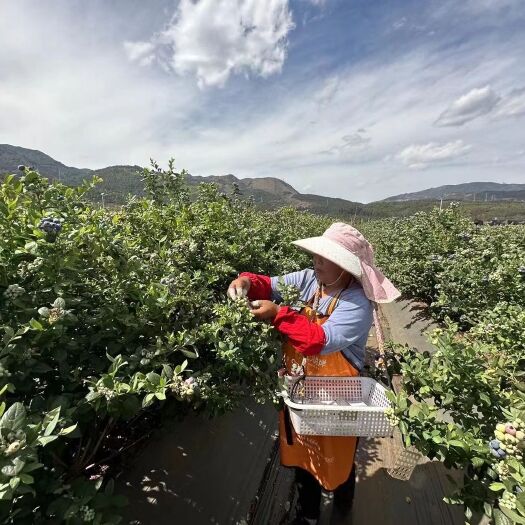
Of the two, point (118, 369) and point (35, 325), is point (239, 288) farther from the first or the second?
point (35, 325)

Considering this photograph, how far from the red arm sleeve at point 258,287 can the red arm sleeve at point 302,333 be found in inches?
21.0

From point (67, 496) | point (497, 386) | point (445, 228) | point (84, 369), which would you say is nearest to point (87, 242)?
point (84, 369)

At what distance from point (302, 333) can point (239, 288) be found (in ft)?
1.71

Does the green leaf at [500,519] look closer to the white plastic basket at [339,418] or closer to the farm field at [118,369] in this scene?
the farm field at [118,369]

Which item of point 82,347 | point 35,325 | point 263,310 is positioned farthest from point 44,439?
point 263,310

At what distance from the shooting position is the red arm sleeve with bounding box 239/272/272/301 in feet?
7.87

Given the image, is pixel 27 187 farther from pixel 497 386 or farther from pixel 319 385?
pixel 497 386

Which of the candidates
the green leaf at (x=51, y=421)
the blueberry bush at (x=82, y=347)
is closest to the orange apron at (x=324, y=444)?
the blueberry bush at (x=82, y=347)

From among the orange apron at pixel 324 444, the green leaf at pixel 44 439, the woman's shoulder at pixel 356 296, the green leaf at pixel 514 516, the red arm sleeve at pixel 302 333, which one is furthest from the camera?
the orange apron at pixel 324 444

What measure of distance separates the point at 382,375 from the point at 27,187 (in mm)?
2077

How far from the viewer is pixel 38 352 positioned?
1393mm

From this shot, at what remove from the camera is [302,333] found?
1.81 metres

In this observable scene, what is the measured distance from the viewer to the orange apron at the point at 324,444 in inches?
84.7

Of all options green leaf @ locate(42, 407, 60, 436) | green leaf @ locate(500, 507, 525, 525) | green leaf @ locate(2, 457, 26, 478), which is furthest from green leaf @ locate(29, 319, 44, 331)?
green leaf @ locate(500, 507, 525, 525)
